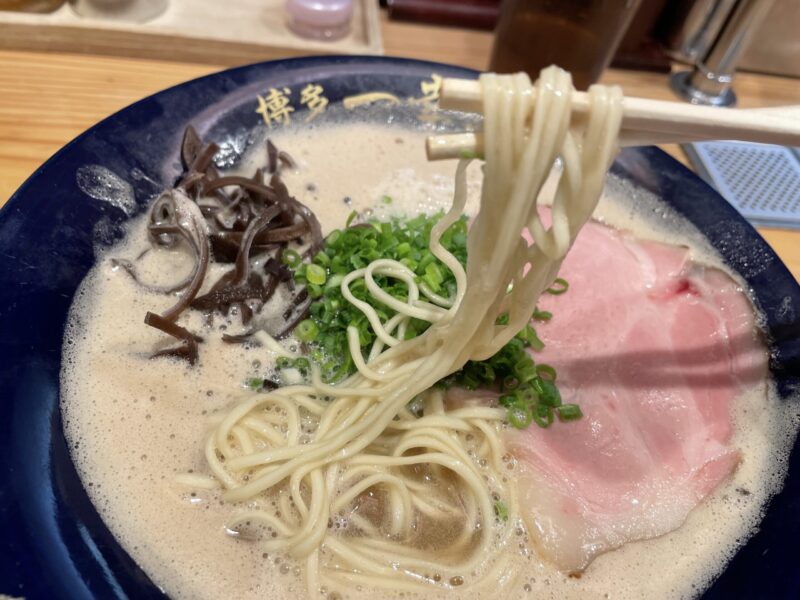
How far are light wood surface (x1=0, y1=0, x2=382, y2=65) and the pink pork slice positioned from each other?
144cm

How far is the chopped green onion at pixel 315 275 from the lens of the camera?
166 centimetres

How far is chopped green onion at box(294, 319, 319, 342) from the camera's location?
63.8 inches

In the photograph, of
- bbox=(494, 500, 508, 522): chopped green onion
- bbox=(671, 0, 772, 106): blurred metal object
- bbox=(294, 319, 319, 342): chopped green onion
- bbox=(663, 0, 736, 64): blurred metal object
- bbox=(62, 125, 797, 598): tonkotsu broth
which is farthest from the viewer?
bbox=(663, 0, 736, 64): blurred metal object

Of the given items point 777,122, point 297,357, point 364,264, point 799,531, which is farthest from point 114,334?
point 799,531

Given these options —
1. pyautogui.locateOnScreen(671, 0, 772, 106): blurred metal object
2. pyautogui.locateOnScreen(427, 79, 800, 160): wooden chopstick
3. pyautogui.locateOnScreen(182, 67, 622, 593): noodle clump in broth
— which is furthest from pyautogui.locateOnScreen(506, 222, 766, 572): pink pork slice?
pyautogui.locateOnScreen(671, 0, 772, 106): blurred metal object

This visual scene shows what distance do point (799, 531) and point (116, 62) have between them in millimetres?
2714

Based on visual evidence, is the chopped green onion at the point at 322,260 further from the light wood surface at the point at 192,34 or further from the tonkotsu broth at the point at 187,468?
the light wood surface at the point at 192,34

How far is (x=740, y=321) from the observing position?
182 cm

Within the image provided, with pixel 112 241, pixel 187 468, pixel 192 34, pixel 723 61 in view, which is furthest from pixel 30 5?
pixel 723 61

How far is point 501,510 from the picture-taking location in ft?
4.62

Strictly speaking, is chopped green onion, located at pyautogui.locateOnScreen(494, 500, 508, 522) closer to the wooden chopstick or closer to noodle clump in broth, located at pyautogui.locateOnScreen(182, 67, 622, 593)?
noodle clump in broth, located at pyautogui.locateOnScreen(182, 67, 622, 593)

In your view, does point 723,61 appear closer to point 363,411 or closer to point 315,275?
point 315,275

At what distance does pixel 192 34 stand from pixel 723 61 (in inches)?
96.6

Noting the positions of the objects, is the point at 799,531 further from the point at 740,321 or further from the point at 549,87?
the point at 549,87
